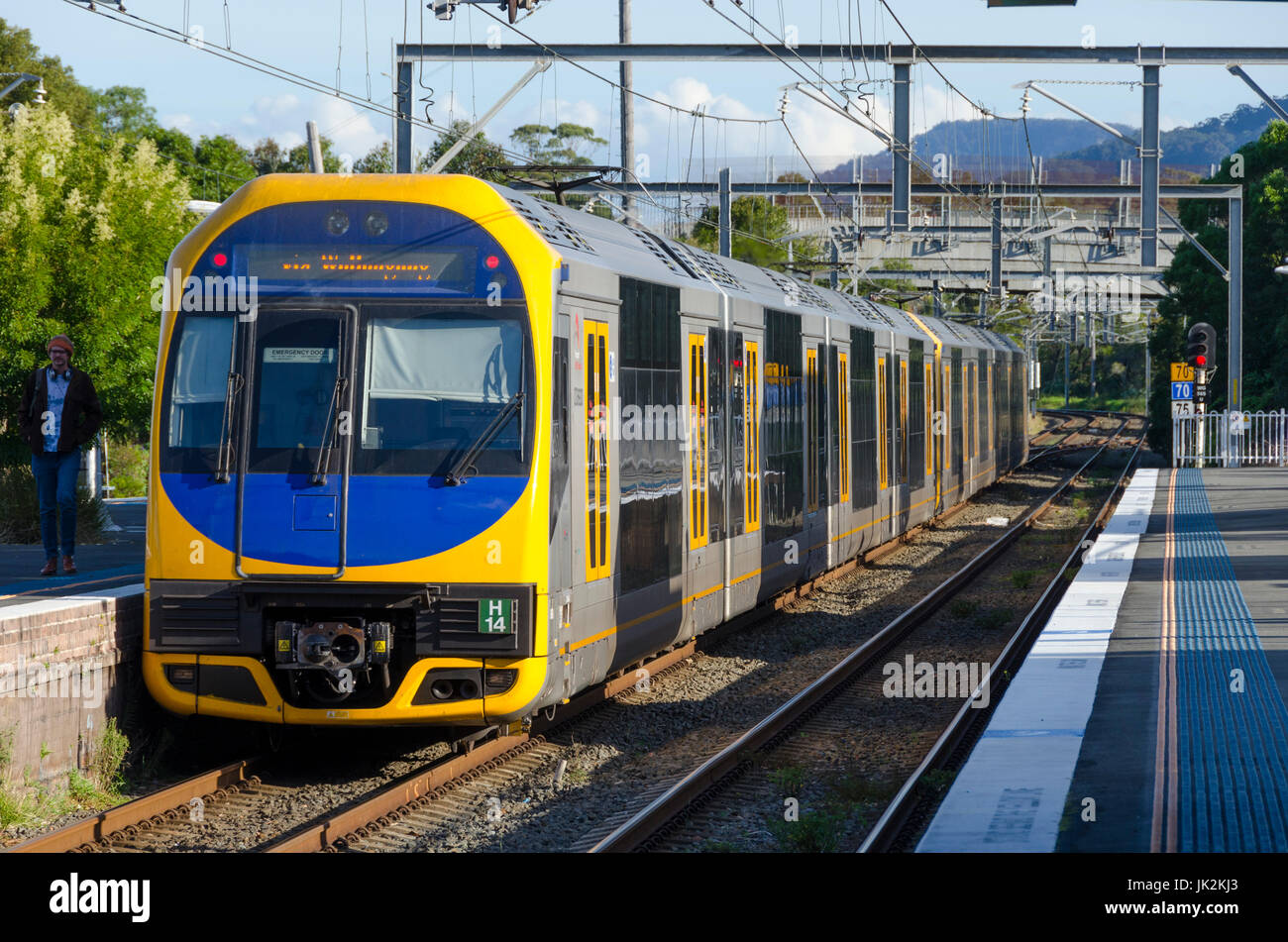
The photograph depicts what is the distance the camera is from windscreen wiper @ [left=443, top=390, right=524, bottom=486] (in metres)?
8.80

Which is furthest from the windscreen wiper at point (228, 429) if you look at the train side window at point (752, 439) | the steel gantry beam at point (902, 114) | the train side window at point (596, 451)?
the steel gantry beam at point (902, 114)

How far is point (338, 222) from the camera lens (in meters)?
9.20

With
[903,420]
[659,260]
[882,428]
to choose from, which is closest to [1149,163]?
[903,420]

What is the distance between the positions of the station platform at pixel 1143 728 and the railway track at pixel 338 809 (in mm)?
2798

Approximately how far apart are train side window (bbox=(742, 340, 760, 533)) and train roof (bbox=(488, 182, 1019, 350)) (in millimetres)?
590

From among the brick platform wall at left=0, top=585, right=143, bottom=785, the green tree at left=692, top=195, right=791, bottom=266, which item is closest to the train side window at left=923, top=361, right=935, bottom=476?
the brick platform wall at left=0, top=585, right=143, bottom=785

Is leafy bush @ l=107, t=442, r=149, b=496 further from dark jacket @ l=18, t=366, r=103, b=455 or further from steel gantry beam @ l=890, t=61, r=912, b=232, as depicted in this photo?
dark jacket @ l=18, t=366, r=103, b=455

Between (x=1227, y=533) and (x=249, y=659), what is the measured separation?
49.8 feet

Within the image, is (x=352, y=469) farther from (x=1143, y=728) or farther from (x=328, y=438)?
(x=1143, y=728)

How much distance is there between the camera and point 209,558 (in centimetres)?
887

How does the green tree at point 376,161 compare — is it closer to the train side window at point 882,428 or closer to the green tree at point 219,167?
the green tree at point 219,167

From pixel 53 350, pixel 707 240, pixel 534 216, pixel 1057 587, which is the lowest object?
pixel 1057 587
